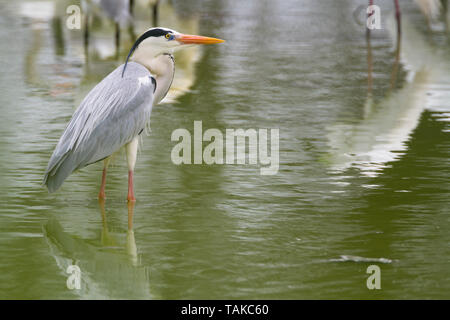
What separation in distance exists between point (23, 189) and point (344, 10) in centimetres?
1362

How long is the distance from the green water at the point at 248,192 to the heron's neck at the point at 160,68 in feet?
2.42

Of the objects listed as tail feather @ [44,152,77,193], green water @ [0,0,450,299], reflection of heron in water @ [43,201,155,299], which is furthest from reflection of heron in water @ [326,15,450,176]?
reflection of heron in water @ [43,201,155,299]

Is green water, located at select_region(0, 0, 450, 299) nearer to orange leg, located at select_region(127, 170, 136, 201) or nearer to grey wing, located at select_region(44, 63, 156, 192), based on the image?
orange leg, located at select_region(127, 170, 136, 201)

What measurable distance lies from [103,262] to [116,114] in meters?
1.35

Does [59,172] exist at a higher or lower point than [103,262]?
higher

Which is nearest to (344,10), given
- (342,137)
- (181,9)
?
(181,9)

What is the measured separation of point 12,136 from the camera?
8961 millimetres

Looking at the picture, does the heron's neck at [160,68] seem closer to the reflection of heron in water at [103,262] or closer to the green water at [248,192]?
the green water at [248,192]

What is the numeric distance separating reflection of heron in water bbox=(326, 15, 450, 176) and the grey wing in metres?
1.88

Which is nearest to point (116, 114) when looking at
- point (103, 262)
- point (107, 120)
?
point (107, 120)

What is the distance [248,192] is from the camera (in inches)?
287

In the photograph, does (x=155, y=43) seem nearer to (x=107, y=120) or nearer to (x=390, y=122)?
(x=107, y=120)

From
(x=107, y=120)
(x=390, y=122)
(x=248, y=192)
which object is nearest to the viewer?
(x=107, y=120)

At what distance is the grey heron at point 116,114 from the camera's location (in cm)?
661
